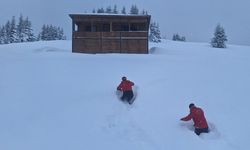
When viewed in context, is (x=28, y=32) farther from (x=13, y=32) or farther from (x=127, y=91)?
(x=127, y=91)

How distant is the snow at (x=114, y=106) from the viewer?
42.1 ft

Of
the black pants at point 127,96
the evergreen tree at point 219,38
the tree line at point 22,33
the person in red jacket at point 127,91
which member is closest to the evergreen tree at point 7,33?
the tree line at point 22,33

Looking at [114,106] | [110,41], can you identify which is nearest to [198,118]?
[114,106]

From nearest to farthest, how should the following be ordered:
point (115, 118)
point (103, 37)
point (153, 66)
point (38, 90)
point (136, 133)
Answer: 1. point (136, 133)
2. point (115, 118)
3. point (38, 90)
4. point (153, 66)
5. point (103, 37)

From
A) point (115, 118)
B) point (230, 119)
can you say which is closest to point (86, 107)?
point (115, 118)

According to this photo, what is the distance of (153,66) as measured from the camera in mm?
23500

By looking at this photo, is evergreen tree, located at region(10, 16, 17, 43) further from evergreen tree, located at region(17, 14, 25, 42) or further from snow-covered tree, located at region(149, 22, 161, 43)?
snow-covered tree, located at region(149, 22, 161, 43)

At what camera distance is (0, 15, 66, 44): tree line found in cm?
7511

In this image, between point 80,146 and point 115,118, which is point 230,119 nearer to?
point 115,118

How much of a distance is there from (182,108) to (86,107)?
12.1 ft

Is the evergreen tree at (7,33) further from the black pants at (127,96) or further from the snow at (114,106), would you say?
the black pants at (127,96)

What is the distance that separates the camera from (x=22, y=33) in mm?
76062

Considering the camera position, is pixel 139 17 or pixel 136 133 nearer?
pixel 136 133

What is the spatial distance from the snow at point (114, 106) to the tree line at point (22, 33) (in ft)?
174
